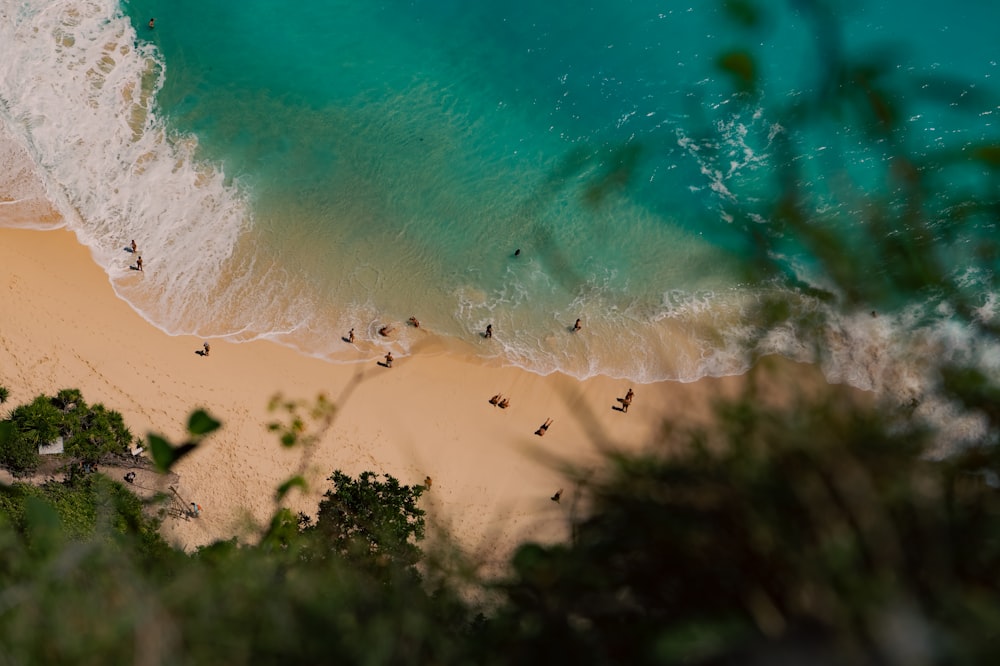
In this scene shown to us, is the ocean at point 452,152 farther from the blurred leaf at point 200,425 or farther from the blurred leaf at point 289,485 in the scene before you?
the blurred leaf at point 200,425

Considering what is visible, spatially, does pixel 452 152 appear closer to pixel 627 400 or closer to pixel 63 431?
pixel 627 400

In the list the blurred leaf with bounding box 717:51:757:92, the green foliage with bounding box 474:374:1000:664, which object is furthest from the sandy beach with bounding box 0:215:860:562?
the blurred leaf with bounding box 717:51:757:92

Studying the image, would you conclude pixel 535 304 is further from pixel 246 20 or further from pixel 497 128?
pixel 246 20

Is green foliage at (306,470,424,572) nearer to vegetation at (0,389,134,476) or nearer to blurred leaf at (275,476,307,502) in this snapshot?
blurred leaf at (275,476,307,502)

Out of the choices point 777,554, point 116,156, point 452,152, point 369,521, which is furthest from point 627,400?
point 116,156

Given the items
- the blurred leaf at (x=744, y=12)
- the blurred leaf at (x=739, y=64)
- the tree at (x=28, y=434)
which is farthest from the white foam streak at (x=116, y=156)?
the blurred leaf at (x=739, y=64)
